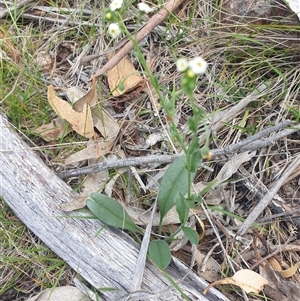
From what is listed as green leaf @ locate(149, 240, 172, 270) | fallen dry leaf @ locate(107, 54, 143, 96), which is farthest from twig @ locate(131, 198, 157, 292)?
fallen dry leaf @ locate(107, 54, 143, 96)

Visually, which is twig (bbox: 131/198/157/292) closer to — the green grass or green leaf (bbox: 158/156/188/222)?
green leaf (bbox: 158/156/188/222)

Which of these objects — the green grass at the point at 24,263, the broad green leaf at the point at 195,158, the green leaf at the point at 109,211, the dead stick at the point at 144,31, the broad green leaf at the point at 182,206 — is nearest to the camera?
the broad green leaf at the point at 195,158

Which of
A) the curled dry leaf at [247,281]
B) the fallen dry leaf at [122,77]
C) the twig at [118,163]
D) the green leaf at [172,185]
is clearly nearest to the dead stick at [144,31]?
the fallen dry leaf at [122,77]

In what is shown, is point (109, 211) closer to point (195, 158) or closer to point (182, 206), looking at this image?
point (182, 206)

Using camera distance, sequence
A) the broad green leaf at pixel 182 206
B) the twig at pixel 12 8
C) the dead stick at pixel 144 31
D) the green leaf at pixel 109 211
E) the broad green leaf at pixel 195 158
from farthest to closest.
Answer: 1. the twig at pixel 12 8
2. the dead stick at pixel 144 31
3. the green leaf at pixel 109 211
4. the broad green leaf at pixel 182 206
5. the broad green leaf at pixel 195 158

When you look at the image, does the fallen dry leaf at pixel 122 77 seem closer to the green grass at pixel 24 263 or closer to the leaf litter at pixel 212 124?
the leaf litter at pixel 212 124

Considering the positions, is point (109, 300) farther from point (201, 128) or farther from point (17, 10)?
point (17, 10)
